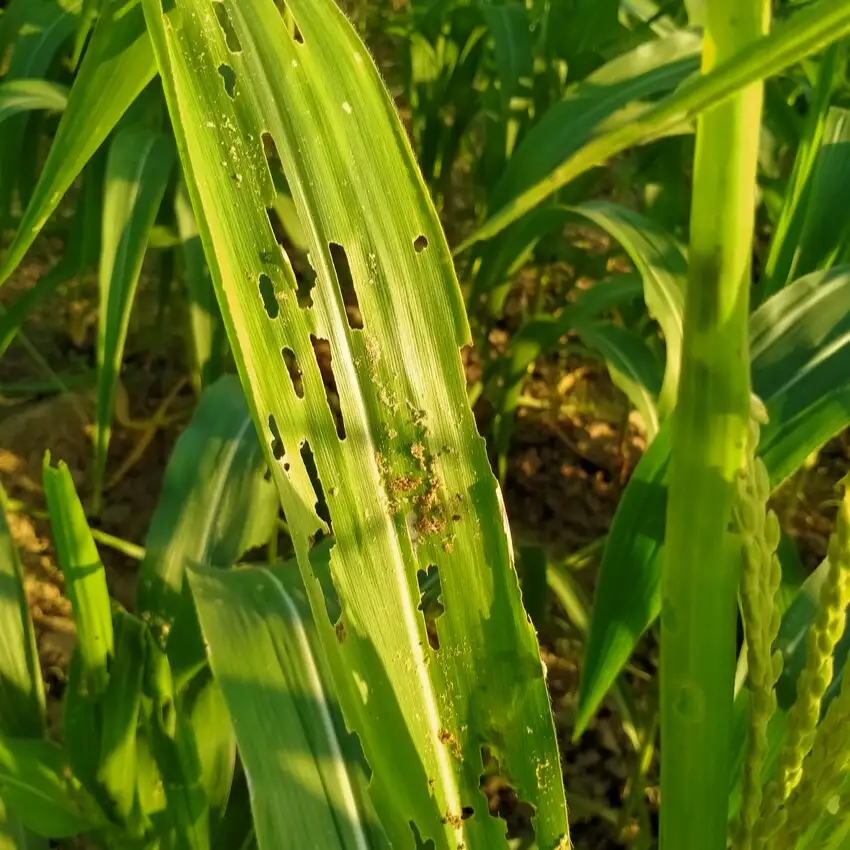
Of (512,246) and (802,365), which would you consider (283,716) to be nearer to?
(802,365)

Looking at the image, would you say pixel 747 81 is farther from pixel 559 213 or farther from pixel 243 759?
pixel 559 213

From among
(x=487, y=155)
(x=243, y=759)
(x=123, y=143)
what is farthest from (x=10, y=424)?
(x=243, y=759)

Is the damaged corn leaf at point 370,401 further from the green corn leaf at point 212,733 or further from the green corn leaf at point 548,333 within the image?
the green corn leaf at point 548,333

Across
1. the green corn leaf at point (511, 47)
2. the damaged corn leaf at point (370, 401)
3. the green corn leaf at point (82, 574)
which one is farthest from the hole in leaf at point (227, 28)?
the green corn leaf at point (511, 47)

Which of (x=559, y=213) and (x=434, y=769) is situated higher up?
(x=559, y=213)

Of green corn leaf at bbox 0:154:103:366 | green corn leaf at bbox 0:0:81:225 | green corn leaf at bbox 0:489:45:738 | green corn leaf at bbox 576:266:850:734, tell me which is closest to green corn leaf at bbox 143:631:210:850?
green corn leaf at bbox 0:489:45:738
